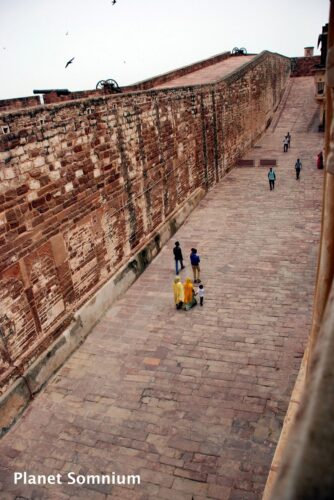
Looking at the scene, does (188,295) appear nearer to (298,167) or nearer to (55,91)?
(55,91)

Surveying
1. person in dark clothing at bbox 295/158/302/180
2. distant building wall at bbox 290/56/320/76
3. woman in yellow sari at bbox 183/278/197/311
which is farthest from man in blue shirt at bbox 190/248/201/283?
distant building wall at bbox 290/56/320/76

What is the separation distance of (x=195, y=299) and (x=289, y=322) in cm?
230

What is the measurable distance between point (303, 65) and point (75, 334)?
42.5m

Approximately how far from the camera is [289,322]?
7.88 metres

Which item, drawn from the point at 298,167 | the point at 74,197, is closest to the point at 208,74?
the point at 298,167

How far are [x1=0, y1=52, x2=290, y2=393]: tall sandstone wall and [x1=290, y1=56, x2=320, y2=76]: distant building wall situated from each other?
32.1m

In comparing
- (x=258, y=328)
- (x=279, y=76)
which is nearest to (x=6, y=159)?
(x=258, y=328)

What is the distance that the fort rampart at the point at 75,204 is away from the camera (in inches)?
247

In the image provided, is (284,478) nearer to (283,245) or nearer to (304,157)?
(283,245)

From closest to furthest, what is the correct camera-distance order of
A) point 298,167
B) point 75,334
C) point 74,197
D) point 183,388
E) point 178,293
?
point 183,388 → point 74,197 → point 75,334 → point 178,293 → point 298,167

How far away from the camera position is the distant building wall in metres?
39.3

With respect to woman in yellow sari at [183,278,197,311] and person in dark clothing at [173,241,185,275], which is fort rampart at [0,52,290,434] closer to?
person in dark clothing at [173,241,185,275]

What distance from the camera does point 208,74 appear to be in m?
22.5

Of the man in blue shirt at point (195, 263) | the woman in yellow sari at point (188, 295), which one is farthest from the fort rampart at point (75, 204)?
the woman in yellow sari at point (188, 295)
